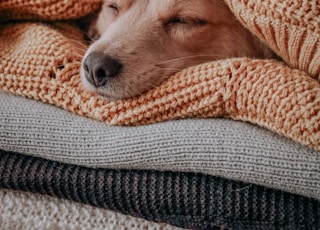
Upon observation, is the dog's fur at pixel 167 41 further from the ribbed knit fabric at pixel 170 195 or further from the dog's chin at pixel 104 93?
the ribbed knit fabric at pixel 170 195

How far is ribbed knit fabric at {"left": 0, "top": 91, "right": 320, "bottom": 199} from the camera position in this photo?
2.98 feet

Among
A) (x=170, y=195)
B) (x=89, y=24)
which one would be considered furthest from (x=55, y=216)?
(x=89, y=24)

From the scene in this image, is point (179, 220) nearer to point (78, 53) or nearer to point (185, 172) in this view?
point (185, 172)

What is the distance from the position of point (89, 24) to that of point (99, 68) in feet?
1.59

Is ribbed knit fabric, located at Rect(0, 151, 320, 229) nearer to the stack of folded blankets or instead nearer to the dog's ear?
the stack of folded blankets

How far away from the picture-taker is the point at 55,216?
3.75ft

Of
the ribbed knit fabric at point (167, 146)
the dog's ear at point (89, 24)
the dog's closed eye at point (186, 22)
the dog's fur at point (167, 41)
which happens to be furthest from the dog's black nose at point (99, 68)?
the dog's ear at point (89, 24)

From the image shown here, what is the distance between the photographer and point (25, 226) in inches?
45.1

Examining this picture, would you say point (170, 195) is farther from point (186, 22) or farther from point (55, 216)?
point (186, 22)

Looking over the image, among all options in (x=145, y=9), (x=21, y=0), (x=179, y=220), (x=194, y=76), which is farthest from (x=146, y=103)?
(x=21, y=0)

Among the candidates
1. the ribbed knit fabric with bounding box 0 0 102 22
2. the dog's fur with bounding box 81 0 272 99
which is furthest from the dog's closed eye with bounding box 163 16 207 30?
the ribbed knit fabric with bounding box 0 0 102 22

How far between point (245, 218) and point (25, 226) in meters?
0.58

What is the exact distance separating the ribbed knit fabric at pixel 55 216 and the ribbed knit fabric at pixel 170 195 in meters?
0.04

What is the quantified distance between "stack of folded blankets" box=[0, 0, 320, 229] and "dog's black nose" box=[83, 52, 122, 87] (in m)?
0.04
